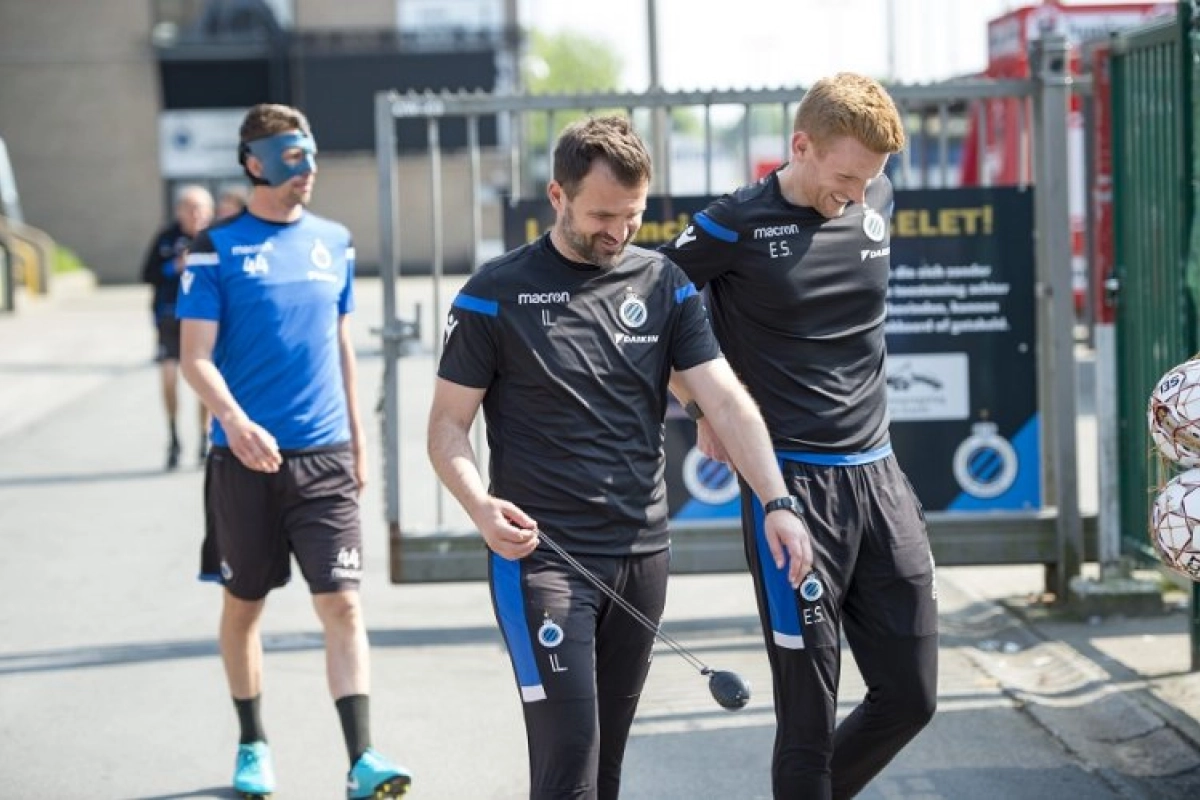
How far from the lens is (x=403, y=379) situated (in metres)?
20.2

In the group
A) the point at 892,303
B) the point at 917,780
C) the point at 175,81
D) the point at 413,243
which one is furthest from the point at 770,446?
the point at 175,81

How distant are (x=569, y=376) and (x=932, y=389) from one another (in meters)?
4.04

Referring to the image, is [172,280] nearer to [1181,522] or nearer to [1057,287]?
[1057,287]

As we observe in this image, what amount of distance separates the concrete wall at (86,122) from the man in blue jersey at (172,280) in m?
35.3

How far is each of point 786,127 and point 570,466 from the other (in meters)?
4.35

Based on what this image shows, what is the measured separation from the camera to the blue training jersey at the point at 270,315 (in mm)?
5793

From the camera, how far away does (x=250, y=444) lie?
18.4 ft

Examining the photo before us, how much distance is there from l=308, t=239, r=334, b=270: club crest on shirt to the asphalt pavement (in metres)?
1.70

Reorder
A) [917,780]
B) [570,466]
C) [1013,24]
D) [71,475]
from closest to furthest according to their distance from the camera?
[570,466] → [917,780] → [71,475] → [1013,24]

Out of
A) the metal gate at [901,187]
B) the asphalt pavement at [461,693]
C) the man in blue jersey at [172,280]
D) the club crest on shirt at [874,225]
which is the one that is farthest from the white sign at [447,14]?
the club crest on shirt at [874,225]

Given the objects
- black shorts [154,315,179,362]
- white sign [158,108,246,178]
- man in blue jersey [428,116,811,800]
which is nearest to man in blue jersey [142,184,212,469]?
black shorts [154,315,179,362]

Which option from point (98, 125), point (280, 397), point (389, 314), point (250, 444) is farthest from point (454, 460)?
point (98, 125)

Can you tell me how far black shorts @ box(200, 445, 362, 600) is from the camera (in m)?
5.80

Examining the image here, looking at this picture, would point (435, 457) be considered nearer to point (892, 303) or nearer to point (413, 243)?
point (892, 303)
